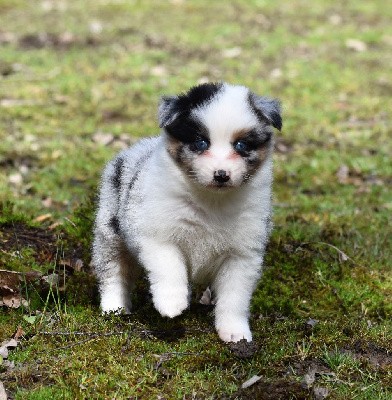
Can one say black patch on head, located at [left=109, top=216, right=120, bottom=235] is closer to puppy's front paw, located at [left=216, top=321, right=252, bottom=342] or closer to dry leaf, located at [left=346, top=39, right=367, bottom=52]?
puppy's front paw, located at [left=216, top=321, right=252, bottom=342]

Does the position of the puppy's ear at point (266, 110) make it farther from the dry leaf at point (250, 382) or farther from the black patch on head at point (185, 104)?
the dry leaf at point (250, 382)

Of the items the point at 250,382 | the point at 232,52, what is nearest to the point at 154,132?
the point at 232,52

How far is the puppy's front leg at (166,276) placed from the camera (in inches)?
181

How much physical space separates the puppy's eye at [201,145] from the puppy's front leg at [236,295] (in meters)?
0.80

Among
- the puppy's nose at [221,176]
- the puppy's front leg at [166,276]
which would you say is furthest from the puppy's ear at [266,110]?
the puppy's front leg at [166,276]

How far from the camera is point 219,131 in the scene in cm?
445

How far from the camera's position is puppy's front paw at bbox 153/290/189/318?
4570 millimetres

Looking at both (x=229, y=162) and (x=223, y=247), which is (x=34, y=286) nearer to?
(x=223, y=247)

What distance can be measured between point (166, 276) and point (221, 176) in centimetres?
73

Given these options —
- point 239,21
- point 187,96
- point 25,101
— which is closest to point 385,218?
point 187,96

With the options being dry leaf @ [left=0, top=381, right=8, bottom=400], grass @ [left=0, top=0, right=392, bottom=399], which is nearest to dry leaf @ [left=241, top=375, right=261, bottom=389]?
grass @ [left=0, top=0, right=392, bottom=399]

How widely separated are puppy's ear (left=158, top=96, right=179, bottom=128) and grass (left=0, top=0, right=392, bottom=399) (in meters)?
1.19

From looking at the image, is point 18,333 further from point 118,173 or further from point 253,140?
point 253,140

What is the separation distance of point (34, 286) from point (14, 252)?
52cm
